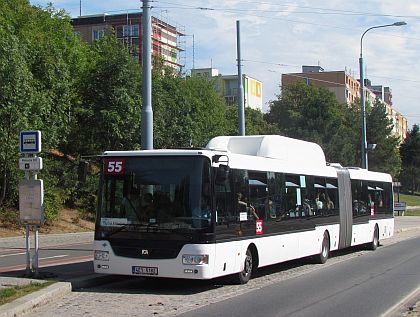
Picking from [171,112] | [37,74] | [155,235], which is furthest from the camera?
[171,112]

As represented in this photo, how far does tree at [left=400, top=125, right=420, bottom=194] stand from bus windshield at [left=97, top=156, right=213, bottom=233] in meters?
109

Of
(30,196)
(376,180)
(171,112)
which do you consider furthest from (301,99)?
(30,196)

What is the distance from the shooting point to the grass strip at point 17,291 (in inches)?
389

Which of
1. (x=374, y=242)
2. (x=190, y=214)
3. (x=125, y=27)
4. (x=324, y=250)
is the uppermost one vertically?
(x=125, y=27)

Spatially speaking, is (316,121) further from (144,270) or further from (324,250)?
(144,270)

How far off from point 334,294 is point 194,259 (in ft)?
9.10

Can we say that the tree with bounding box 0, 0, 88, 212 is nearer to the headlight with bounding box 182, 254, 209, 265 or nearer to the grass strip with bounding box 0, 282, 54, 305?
the grass strip with bounding box 0, 282, 54, 305

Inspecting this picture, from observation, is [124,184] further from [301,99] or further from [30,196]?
[301,99]

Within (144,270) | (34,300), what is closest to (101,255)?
(144,270)

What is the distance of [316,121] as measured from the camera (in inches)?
2618

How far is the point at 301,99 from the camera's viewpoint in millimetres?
80688

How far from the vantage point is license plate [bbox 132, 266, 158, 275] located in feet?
38.5

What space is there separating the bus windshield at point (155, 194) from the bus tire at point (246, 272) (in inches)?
69.7

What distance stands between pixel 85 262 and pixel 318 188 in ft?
22.0
